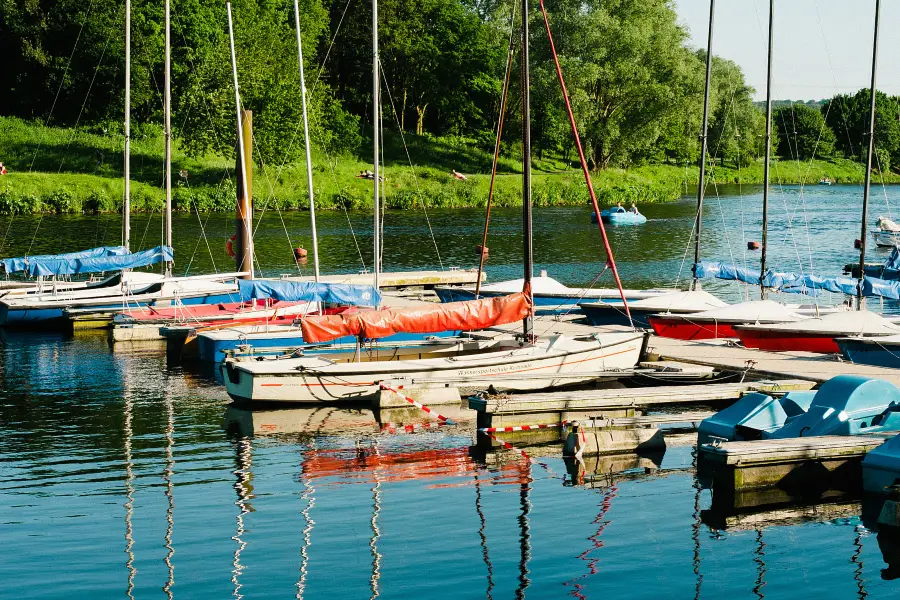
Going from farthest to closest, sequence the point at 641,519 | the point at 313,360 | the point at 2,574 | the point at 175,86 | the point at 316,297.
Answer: the point at 175,86 → the point at 316,297 → the point at 313,360 → the point at 641,519 → the point at 2,574

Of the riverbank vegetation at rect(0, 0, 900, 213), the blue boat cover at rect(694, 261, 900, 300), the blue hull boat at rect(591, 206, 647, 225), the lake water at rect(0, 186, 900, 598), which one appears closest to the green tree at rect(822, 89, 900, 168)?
the riverbank vegetation at rect(0, 0, 900, 213)

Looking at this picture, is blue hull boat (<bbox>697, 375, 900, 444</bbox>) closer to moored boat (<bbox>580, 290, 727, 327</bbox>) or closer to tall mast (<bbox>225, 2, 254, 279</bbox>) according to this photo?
moored boat (<bbox>580, 290, 727, 327</bbox>)

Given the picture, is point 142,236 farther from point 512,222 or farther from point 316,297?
point 316,297

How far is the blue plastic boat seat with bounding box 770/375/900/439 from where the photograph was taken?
70.5 feet

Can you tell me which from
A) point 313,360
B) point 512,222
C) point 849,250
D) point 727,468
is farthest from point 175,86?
point 727,468

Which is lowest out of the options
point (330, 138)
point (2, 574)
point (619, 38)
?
point (2, 574)

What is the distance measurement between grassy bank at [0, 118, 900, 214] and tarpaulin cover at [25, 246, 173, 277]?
34.7 metres

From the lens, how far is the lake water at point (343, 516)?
642 inches

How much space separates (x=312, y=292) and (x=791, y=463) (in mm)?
18543

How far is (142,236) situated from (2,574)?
5557 cm

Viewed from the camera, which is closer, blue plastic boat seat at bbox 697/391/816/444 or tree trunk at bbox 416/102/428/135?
blue plastic boat seat at bbox 697/391/816/444

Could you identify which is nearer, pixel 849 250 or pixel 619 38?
pixel 849 250

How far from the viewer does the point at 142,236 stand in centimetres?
7031

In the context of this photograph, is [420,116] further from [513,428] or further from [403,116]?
[513,428]
